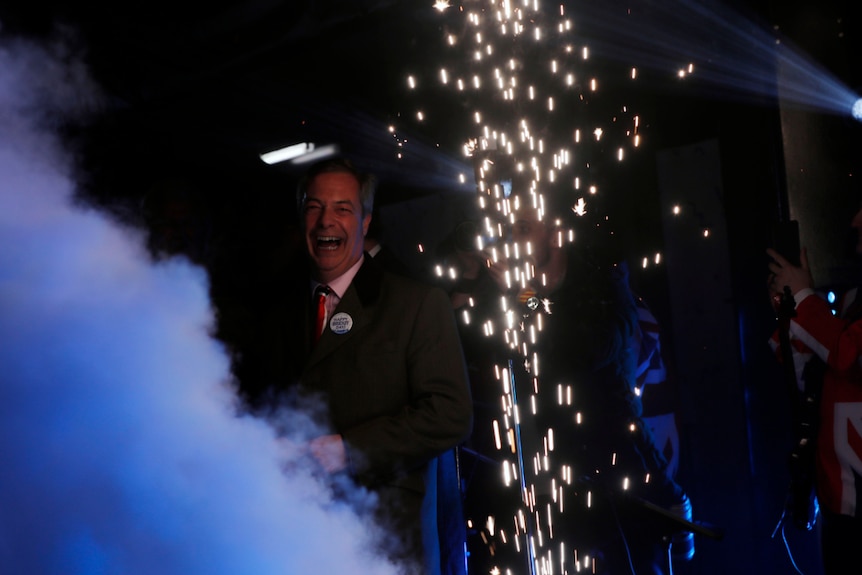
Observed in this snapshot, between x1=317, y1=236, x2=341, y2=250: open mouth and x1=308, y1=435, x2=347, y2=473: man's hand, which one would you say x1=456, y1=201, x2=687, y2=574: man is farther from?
x1=308, y1=435, x2=347, y2=473: man's hand

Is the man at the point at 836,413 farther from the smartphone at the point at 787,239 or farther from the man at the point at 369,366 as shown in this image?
the man at the point at 369,366

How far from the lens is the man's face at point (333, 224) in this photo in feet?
7.66

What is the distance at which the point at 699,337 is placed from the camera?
4.48m

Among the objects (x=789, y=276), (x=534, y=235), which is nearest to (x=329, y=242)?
(x=534, y=235)

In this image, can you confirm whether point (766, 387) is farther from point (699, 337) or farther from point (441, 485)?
point (441, 485)

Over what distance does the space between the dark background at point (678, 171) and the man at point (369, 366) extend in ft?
2.42

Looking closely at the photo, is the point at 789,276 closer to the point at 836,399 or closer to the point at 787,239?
the point at 836,399

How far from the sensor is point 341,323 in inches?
87.4

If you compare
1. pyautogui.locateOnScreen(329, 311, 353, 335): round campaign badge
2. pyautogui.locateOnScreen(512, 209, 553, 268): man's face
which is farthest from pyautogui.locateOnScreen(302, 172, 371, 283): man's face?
pyautogui.locateOnScreen(512, 209, 553, 268): man's face

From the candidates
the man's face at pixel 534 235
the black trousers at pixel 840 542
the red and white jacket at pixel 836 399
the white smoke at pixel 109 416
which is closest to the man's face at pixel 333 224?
the white smoke at pixel 109 416

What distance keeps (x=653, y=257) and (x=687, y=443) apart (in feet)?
4.07

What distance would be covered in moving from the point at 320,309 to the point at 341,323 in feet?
0.47

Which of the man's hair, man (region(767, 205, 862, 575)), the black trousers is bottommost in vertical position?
the black trousers

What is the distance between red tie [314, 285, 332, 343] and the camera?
2.32 meters
